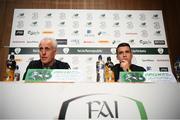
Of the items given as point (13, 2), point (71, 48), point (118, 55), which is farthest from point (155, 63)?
point (13, 2)

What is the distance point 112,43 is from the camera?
2594 mm

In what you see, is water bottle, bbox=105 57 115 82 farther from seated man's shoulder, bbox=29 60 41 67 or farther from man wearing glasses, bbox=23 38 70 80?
seated man's shoulder, bbox=29 60 41 67

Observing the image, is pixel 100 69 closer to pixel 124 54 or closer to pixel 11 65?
pixel 124 54

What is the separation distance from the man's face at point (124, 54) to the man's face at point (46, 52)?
73 cm

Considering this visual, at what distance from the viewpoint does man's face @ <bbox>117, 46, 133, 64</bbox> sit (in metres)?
2.54

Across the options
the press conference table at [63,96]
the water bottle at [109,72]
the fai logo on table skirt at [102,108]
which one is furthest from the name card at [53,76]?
the water bottle at [109,72]

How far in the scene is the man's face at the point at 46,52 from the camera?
2.52 metres

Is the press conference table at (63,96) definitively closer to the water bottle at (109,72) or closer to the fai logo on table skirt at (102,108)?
the fai logo on table skirt at (102,108)

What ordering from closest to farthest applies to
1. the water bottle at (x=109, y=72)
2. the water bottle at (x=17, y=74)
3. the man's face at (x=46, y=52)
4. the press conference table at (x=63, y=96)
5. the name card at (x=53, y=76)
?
the press conference table at (x=63, y=96) < the name card at (x=53, y=76) < the water bottle at (x=109, y=72) < the water bottle at (x=17, y=74) < the man's face at (x=46, y=52)

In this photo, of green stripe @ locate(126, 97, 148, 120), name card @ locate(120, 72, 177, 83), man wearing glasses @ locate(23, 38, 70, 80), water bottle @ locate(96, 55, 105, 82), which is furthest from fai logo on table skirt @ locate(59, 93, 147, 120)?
man wearing glasses @ locate(23, 38, 70, 80)

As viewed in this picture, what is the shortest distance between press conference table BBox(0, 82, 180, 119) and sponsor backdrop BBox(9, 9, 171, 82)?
2.73 feet

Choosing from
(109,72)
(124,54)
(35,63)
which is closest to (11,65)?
(35,63)

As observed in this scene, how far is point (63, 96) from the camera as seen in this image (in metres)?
1.55

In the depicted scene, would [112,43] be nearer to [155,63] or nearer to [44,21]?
[155,63]
